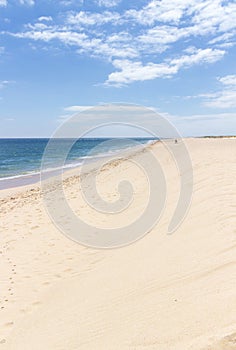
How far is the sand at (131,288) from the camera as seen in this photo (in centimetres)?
305

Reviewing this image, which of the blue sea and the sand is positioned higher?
the blue sea

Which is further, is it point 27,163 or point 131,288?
point 27,163

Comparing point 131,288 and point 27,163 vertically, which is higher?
point 27,163

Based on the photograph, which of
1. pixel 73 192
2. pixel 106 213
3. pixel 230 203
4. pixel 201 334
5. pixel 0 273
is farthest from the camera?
pixel 73 192

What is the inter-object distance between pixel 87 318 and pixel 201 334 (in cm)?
143

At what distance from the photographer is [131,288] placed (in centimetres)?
416

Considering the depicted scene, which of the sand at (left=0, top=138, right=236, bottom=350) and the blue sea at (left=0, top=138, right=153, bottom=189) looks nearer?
the sand at (left=0, top=138, right=236, bottom=350)

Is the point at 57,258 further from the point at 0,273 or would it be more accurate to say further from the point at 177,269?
the point at 177,269

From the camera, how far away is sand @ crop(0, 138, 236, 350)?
10.00ft

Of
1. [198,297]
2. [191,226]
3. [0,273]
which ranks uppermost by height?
[191,226]

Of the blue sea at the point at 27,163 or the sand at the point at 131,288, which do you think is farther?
the blue sea at the point at 27,163

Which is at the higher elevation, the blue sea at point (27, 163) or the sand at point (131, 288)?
the blue sea at point (27, 163)

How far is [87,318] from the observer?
366 centimetres

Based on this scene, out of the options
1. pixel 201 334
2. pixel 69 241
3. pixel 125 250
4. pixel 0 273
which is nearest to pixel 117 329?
pixel 201 334
